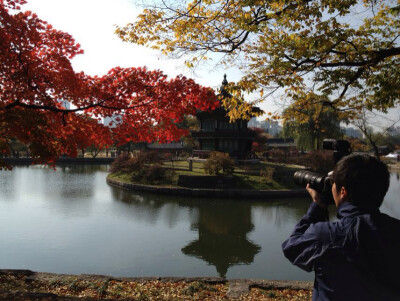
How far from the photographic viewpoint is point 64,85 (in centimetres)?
611

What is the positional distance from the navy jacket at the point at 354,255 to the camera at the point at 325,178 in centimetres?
22

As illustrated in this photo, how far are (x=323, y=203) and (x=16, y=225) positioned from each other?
12.6 metres

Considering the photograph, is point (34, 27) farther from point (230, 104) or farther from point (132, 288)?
point (132, 288)

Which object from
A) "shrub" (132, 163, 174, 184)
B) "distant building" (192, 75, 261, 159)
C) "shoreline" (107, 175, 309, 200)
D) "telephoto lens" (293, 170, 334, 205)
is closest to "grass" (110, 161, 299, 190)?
"shrub" (132, 163, 174, 184)

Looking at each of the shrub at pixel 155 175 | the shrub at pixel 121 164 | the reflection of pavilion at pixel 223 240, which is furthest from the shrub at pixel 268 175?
the shrub at pixel 121 164

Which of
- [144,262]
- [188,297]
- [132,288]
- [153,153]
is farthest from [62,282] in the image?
[153,153]

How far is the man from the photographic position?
1457 millimetres

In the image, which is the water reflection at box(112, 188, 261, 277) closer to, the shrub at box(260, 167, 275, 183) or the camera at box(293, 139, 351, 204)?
the shrub at box(260, 167, 275, 183)

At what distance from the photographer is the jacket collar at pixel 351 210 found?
5.12 feet

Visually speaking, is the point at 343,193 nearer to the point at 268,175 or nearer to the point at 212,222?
the point at 212,222

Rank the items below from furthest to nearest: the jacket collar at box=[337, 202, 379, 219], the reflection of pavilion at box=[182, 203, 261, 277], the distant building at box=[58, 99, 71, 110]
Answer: the reflection of pavilion at box=[182, 203, 261, 277], the distant building at box=[58, 99, 71, 110], the jacket collar at box=[337, 202, 379, 219]

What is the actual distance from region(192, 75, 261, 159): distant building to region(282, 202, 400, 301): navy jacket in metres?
27.2

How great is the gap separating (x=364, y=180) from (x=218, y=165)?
1924cm

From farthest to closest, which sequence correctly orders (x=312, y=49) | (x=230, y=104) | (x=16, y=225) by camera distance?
(x=16, y=225) < (x=230, y=104) < (x=312, y=49)
